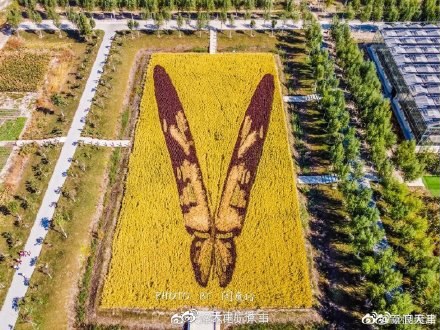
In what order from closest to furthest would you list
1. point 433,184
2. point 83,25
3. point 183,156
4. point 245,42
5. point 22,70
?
point 433,184
point 183,156
point 22,70
point 83,25
point 245,42

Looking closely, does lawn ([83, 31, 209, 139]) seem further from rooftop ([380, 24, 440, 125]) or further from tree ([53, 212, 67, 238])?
rooftop ([380, 24, 440, 125])

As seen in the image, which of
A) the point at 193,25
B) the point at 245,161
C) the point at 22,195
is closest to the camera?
the point at 22,195

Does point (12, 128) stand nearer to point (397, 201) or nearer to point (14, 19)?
point (14, 19)

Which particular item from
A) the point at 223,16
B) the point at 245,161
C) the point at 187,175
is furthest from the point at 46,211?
the point at 223,16

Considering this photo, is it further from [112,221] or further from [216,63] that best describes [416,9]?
[112,221]

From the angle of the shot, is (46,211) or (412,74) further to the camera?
(412,74)

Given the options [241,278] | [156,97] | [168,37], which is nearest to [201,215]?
[241,278]
